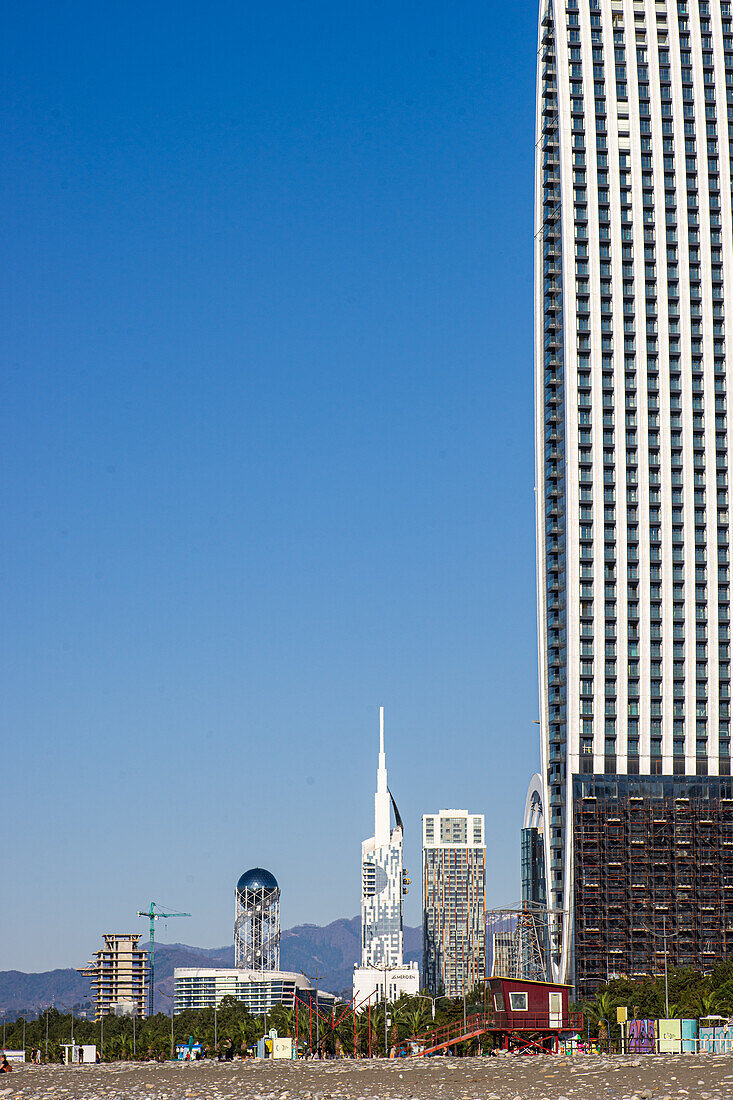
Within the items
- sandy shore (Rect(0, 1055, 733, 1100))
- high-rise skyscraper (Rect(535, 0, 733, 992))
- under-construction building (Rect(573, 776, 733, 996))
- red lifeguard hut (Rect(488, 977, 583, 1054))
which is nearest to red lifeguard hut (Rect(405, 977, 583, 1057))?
red lifeguard hut (Rect(488, 977, 583, 1054))

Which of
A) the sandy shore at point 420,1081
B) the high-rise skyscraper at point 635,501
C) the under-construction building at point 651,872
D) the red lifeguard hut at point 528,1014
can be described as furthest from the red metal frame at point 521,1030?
the under-construction building at point 651,872

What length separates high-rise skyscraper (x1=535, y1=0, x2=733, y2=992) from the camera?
17238 cm

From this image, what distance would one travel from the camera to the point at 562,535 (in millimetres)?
178375

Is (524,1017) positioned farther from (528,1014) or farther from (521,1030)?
(521,1030)

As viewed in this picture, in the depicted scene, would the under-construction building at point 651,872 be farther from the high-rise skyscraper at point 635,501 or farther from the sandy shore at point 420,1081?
the sandy shore at point 420,1081

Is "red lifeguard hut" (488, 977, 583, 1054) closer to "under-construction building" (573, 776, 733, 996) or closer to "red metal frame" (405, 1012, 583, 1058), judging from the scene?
"red metal frame" (405, 1012, 583, 1058)

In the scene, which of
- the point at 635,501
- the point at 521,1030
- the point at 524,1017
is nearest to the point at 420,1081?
the point at 524,1017

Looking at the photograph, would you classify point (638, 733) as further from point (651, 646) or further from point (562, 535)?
point (562, 535)

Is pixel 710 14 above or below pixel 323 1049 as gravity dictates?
above

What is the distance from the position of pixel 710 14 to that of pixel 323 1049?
443 feet

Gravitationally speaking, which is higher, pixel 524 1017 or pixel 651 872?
pixel 651 872

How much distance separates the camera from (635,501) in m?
177

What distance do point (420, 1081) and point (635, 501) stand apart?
109976 mm

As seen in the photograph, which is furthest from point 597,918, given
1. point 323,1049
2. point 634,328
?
point 634,328
